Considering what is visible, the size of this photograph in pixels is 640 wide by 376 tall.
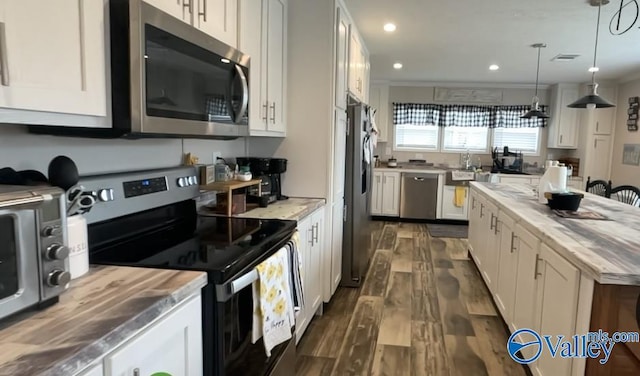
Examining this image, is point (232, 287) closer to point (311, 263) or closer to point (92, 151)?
point (92, 151)

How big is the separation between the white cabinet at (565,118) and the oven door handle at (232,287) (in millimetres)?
6743

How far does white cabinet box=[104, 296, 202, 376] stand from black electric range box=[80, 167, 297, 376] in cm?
6

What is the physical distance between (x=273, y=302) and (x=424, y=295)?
232 centimetres

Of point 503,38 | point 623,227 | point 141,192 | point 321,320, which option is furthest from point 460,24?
point 141,192

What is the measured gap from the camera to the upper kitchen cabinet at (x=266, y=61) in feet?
7.49

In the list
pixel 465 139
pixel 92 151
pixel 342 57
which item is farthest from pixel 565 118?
pixel 92 151

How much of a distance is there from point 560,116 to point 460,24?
3.98 metres

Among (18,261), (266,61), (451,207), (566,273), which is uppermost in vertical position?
(266,61)

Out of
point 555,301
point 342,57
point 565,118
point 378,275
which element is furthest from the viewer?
point 565,118

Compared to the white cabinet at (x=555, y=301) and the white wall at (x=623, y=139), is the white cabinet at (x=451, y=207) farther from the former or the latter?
the white cabinet at (x=555, y=301)

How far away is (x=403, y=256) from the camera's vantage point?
494cm

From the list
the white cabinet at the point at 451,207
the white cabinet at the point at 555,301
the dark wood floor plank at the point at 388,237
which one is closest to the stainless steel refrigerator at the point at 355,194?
the dark wood floor plank at the point at 388,237

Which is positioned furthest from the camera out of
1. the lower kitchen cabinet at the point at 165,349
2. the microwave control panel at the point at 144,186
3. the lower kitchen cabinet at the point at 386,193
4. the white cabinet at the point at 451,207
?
the lower kitchen cabinet at the point at 386,193

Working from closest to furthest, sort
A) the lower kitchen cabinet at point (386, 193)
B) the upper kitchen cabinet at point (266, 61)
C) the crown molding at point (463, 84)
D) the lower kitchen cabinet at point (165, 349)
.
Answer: the lower kitchen cabinet at point (165, 349) < the upper kitchen cabinet at point (266, 61) < the lower kitchen cabinet at point (386, 193) < the crown molding at point (463, 84)
